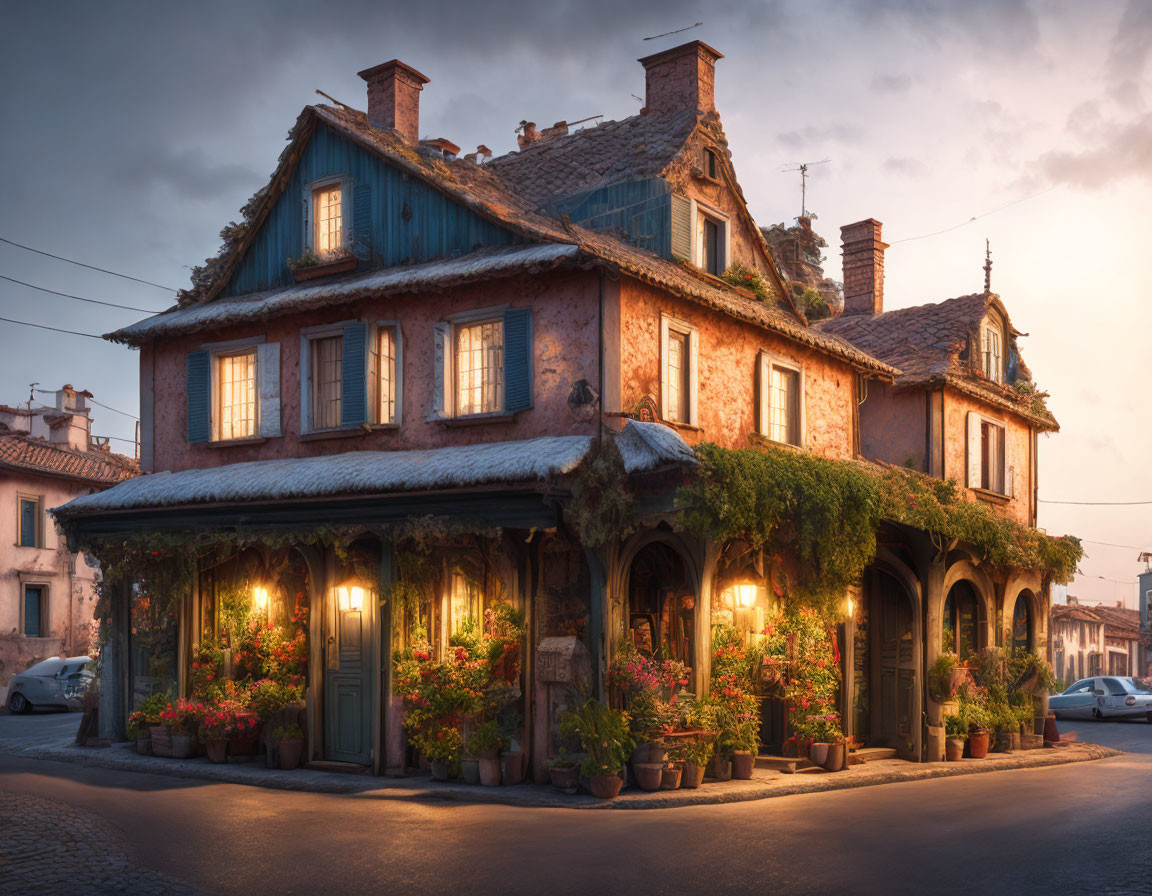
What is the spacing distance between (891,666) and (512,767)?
7824mm

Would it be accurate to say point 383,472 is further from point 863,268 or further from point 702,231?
point 863,268

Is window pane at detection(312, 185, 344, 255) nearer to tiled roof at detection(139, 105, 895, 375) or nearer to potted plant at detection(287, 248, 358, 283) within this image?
potted plant at detection(287, 248, 358, 283)

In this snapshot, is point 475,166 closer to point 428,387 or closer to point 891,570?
point 428,387

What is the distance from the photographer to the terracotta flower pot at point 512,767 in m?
14.9

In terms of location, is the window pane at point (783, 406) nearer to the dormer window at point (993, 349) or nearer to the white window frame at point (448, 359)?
the white window frame at point (448, 359)

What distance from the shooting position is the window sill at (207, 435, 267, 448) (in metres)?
18.4

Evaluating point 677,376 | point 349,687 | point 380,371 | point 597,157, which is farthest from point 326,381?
point 597,157

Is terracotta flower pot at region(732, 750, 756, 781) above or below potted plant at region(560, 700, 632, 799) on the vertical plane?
below

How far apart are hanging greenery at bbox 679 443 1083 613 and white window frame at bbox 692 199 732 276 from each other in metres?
3.34

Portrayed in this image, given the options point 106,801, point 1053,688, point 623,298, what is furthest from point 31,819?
point 1053,688

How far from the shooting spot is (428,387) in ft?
55.5

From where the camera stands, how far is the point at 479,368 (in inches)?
658

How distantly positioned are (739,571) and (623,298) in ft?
13.7

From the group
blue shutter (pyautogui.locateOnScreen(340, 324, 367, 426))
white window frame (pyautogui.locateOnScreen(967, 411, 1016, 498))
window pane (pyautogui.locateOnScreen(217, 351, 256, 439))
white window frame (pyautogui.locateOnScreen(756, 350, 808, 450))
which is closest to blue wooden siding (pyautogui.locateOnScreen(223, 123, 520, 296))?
window pane (pyautogui.locateOnScreen(217, 351, 256, 439))
